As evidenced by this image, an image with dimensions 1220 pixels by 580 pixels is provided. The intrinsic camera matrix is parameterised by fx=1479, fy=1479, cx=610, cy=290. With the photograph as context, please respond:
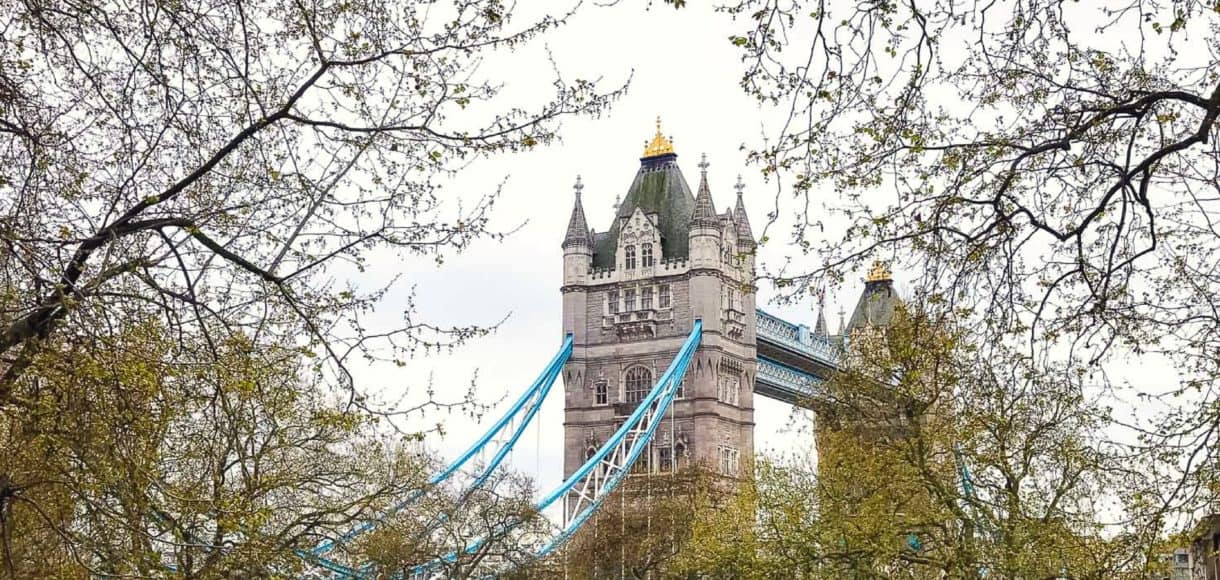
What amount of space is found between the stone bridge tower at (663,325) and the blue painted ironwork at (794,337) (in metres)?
1.68

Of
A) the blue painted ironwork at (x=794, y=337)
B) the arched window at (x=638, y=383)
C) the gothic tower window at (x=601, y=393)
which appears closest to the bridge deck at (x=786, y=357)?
the blue painted ironwork at (x=794, y=337)

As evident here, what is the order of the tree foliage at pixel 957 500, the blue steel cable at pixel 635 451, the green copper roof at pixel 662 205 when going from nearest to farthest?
the tree foliage at pixel 957 500 < the blue steel cable at pixel 635 451 < the green copper roof at pixel 662 205

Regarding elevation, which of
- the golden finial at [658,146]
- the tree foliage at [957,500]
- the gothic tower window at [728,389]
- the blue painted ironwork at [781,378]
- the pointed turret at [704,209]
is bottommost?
the tree foliage at [957,500]

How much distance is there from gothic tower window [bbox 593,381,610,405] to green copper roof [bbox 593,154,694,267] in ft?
15.9

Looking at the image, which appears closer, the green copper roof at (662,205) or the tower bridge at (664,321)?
the tower bridge at (664,321)

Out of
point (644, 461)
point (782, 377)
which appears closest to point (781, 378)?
point (782, 377)

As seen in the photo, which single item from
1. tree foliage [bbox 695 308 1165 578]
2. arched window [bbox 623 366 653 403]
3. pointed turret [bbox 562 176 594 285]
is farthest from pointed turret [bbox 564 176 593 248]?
tree foliage [bbox 695 308 1165 578]

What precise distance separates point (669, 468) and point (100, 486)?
4550cm

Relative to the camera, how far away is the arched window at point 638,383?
56156 millimetres

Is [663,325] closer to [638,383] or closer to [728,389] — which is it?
[638,383]

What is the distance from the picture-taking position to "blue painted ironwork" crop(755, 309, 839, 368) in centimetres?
6006

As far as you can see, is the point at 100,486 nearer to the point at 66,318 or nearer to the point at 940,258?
the point at 66,318

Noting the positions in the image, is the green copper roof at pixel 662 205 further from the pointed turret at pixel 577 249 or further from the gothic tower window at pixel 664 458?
the gothic tower window at pixel 664 458

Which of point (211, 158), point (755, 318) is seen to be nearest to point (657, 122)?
point (755, 318)
